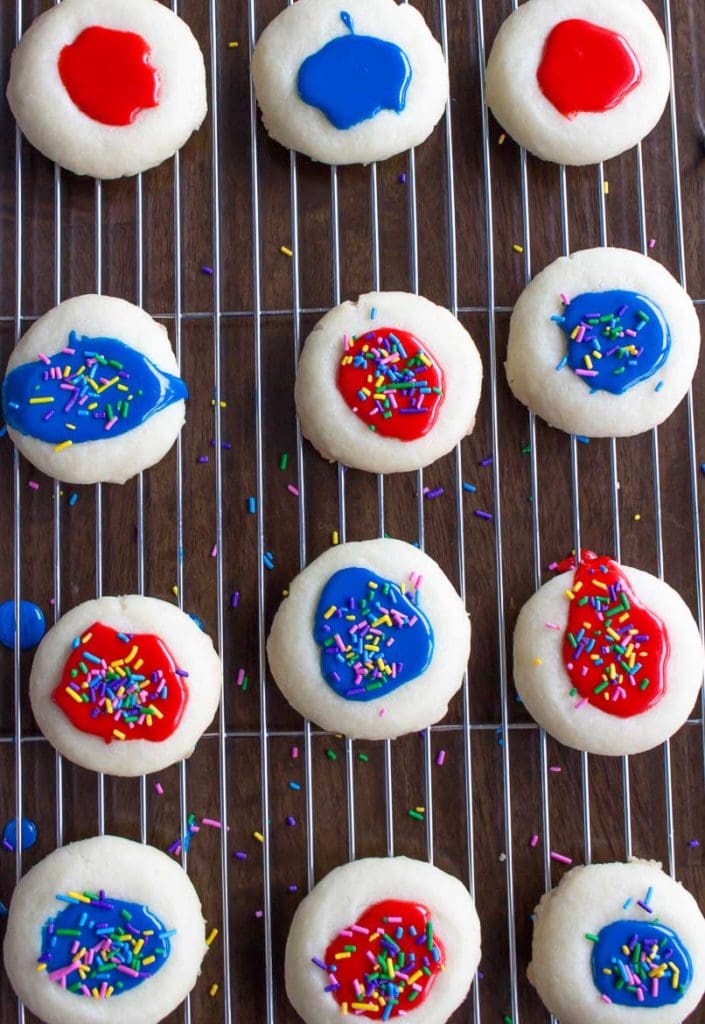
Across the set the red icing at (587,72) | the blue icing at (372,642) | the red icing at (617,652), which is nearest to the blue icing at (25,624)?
the blue icing at (372,642)

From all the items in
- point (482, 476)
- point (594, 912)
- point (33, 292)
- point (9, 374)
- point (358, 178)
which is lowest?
point (594, 912)

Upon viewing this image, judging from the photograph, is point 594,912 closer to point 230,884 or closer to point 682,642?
point 682,642

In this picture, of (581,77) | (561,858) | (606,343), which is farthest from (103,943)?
(581,77)

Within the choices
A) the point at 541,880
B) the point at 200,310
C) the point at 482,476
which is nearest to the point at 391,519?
the point at 482,476

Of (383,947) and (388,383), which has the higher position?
(388,383)

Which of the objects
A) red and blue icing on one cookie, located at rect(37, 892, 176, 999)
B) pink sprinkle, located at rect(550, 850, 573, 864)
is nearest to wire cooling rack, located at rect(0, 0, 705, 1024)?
pink sprinkle, located at rect(550, 850, 573, 864)

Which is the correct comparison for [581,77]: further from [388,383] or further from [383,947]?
[383,947]

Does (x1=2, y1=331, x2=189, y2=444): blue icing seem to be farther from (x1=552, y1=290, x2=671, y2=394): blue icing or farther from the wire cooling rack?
(x1=552, y1=290, x2=671, y2=394): blue icing
